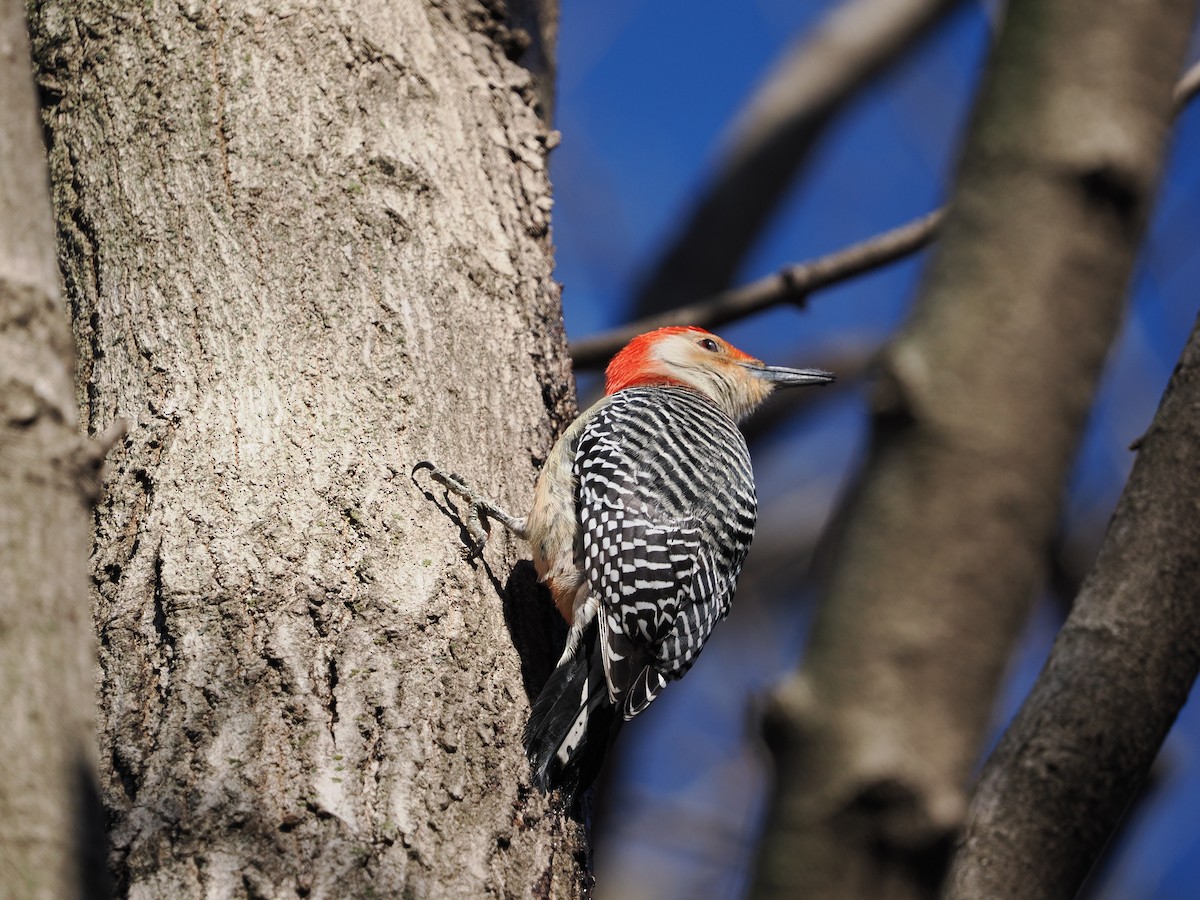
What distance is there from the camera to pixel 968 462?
42.2 inches

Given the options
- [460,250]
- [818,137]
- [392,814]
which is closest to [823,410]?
[818,137]

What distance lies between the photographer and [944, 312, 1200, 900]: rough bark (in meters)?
2.29

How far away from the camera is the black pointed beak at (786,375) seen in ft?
18.8

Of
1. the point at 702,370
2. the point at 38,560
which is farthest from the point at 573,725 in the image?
the point at 702,370

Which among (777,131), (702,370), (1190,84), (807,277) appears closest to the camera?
(1190,84)

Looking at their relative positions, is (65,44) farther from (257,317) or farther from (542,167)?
(542,167)

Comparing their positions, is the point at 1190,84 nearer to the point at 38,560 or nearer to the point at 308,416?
the point at 308,416

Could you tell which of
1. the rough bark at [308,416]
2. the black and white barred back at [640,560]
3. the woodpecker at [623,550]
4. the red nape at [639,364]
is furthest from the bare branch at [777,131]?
the rough bark at [308,416]

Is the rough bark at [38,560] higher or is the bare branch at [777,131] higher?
the bare branch at [777,131]

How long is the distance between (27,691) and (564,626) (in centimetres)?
256

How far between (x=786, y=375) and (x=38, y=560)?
4.70 metres

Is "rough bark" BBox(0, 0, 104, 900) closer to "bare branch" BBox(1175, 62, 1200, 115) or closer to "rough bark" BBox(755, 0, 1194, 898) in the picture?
"rough bark" BBox(755, 0, 1194, 898)

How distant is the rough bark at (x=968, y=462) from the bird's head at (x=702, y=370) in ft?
13.8

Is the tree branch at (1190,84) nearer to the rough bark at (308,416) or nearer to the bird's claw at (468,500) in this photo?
the rough bark at (308,416)
